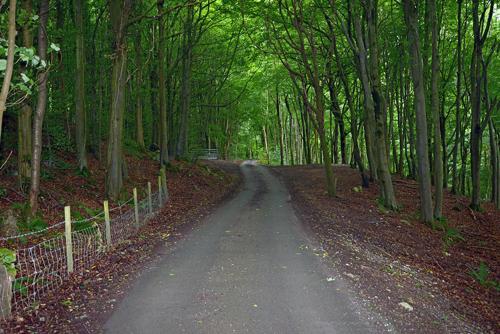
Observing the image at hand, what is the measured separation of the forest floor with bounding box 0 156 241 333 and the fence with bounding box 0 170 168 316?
0.19m

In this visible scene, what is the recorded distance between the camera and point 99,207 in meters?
13.0

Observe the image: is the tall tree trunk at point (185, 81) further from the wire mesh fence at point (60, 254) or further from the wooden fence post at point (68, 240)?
the wooden fence post at point (68, 240)

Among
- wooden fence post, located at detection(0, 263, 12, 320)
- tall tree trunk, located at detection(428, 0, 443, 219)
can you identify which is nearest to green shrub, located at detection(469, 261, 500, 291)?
tall tree trunk, located at detection(428, 0, 443, 219)

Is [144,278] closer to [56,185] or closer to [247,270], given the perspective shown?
[247,270]

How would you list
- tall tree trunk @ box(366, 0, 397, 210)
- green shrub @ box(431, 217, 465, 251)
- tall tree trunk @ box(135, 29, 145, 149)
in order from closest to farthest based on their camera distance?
green shrub @ box(431, 217, 465, 251), tall tree trunk @ box(366, 0, 397, 210), tall tree trunk @ box(135, 29, 145, 149)

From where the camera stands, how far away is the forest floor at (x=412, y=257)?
6.27 m

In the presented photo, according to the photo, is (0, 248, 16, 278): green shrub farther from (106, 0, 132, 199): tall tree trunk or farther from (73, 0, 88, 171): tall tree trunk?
(73, 0, 88, 171): tall tree trunk

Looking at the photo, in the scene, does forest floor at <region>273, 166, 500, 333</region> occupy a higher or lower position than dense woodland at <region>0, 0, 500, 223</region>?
lower

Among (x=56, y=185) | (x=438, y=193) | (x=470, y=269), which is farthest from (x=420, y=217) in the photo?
(x=56, y=185)

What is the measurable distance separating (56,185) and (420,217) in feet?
39.8

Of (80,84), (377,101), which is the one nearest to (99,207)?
(80,84)

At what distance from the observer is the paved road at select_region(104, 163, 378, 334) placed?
17.5 ft

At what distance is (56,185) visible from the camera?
1338 centimetres

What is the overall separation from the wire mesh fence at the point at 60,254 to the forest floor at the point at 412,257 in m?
4.62
